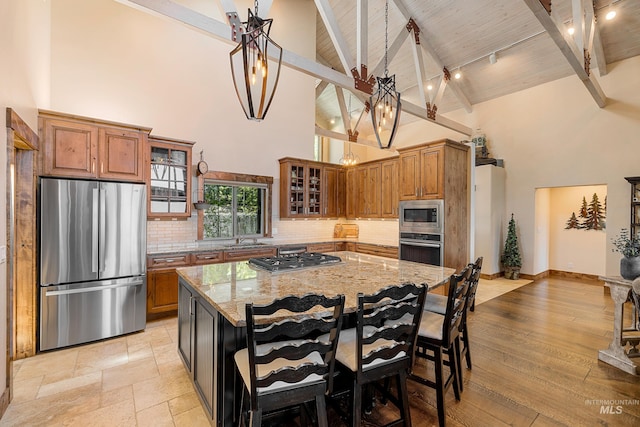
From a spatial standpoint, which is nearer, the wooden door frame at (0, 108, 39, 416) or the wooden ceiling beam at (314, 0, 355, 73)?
the wooden door frame at (0, 108, 39, 416)

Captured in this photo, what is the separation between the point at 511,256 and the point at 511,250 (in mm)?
138

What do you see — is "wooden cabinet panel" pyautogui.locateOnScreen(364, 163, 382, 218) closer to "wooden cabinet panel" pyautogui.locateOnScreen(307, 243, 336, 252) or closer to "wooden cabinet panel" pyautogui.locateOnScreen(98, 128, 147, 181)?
"wooden cabinet panel" pyautogui.locateOnScreen(307, 243, 336, 252)

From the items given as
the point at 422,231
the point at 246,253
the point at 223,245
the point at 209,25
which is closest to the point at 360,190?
the point at 422,231

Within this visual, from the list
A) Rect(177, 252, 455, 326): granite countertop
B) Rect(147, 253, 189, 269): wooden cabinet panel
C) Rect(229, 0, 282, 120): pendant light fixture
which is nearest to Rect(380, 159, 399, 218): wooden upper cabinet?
Rect(177, 252, 455, 326): granite countertop

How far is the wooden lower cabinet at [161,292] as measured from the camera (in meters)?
3.79

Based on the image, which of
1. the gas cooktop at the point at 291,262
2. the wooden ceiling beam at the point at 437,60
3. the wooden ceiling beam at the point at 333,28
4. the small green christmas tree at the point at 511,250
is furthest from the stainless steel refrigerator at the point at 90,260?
the small green christmas tree at the point at 511,250

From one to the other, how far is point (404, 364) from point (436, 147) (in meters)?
3.57

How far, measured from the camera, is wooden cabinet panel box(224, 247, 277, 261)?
4.55 m

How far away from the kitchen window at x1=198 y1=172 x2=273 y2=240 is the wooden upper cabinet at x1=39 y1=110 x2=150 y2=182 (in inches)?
48.0

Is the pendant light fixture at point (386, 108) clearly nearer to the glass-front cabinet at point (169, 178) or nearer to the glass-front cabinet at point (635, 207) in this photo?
the glass-front cabinet at point (169, 178)

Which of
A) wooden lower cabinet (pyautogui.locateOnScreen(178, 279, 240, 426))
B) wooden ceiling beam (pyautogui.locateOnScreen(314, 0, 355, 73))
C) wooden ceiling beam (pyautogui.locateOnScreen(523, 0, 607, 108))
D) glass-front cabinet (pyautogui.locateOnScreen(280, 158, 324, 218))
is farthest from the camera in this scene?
glass-front cabinet (pyautogui.locateOnScreen(280, 158, 324, 218))

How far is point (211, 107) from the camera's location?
4926 mm

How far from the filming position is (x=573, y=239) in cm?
682

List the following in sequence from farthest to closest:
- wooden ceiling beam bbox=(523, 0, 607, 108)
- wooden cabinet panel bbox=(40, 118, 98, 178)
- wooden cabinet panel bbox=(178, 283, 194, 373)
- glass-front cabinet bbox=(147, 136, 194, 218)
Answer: glass-front cabinet bbox=(147, 136, 194, 218) < wooden ceiling beam bbox=(523, 0, 607, 108) < wooden cabinet panel bbox=(40, 118, 98, 178) < wooden cabinet panel bbox=(178, 283, 194, 373)
